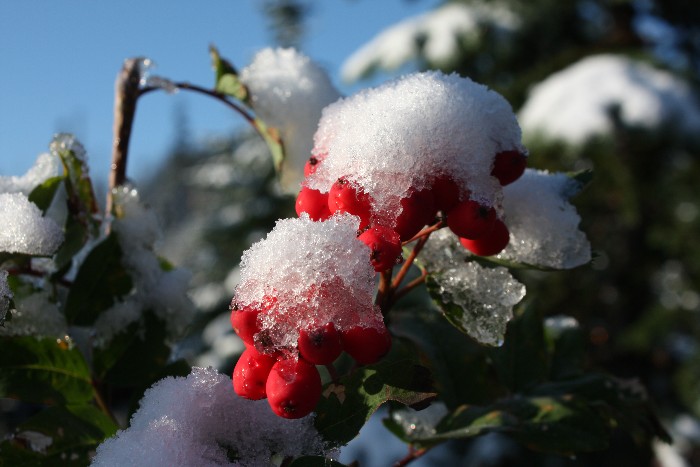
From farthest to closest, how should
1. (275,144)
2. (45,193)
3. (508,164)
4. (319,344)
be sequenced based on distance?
(275,144) → (45,193) → (508,164) → (319,344)

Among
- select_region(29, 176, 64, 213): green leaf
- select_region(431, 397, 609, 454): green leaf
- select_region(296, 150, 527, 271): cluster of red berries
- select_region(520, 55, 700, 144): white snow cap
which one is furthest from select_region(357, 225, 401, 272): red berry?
select_region(520, 55, 700, 144): white snow cap

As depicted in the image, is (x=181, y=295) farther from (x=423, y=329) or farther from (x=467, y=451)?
(x=467, y=451)

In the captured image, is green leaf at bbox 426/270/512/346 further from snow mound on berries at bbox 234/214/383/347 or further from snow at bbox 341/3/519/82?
snow at bbox 341/3/519/82

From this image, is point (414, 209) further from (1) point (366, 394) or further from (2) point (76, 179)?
(2) point (76, 179)

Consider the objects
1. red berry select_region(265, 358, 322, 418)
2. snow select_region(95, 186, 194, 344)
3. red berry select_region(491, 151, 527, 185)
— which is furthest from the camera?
snow select_region(95, 186, 194, 344)

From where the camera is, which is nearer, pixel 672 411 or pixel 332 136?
pixel 332 136

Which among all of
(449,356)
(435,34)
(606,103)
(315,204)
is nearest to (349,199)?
(315,204)

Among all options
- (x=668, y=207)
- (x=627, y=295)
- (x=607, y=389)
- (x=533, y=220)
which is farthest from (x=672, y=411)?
(x=533, y=220)
